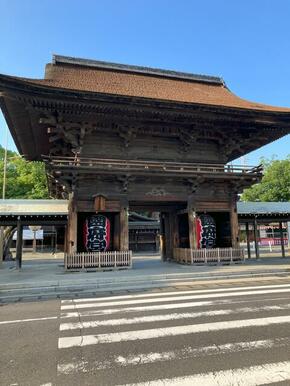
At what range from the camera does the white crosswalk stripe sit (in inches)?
148

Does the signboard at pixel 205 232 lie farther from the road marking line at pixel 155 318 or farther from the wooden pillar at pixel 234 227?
the road marking line at pixel 155 318

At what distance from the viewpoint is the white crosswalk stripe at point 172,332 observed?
3.76 m

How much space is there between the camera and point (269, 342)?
472 centimetres

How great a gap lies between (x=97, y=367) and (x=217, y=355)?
5.54 feet

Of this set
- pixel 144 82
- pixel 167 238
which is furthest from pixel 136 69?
pixel 167 238

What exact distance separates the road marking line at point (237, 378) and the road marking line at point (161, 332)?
5.12 feet

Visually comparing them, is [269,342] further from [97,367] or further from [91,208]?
[91,208]

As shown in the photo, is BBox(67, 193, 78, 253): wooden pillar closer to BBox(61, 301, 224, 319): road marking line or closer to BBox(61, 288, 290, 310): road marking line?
BBox(61, 288, 290, 310): road marking line

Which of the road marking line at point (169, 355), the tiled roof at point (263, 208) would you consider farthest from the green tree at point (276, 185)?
the road marking line at point (169, 355)

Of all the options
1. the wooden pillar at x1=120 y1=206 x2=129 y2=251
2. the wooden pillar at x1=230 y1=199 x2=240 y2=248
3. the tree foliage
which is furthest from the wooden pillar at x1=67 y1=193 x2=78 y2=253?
the tree foliage

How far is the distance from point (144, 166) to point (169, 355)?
12737 millimetres

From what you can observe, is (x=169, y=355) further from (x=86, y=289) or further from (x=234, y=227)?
(x=234, y=227)

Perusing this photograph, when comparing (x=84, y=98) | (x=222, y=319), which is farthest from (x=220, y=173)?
(x=222, y=319)

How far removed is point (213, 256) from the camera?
1716 cm
